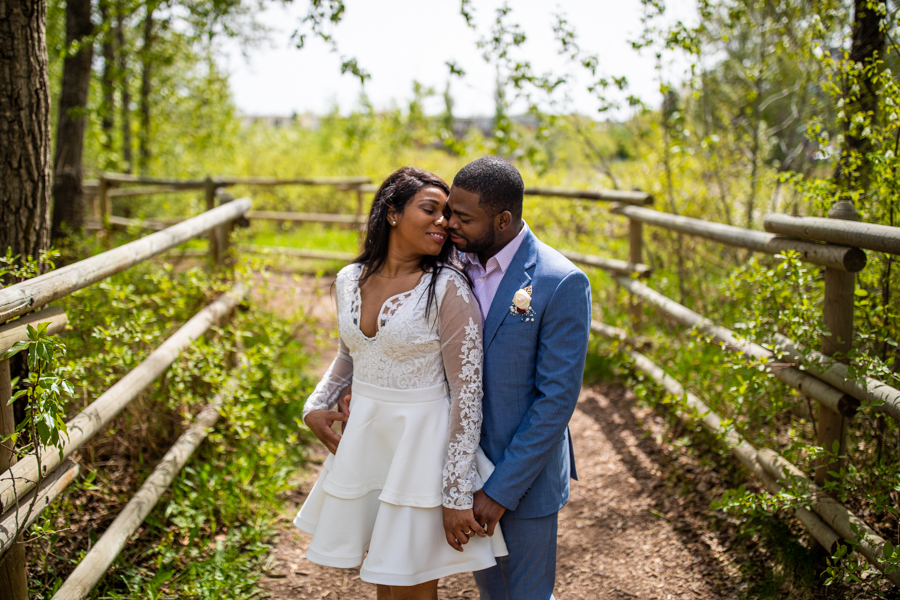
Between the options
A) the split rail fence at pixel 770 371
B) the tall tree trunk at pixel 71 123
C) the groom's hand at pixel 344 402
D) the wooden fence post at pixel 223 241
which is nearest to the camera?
the split rail fence at pixel 770 371

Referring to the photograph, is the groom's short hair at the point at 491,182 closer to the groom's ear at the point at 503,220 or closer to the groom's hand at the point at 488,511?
the groom's ear at the point at 503,220

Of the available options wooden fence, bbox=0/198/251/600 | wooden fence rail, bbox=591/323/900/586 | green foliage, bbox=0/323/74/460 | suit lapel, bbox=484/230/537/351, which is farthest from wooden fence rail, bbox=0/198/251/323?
wooden fence rail, bbox=591/323/900/586

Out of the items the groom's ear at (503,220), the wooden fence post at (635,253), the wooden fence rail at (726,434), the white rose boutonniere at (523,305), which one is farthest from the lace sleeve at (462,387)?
the wooden fence post at (635,253)

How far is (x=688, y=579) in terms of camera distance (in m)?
2.71

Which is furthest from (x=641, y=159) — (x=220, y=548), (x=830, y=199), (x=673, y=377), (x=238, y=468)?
(x=220, y=548)

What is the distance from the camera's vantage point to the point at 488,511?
1711 millimetres

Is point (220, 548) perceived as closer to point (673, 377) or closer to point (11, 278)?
point (11, 278)

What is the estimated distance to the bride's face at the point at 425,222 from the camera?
5.99ft

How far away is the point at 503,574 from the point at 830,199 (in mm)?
2059

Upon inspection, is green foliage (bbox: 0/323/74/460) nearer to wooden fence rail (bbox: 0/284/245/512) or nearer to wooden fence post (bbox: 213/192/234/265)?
wooden fence rail (bbox: 0/284/245/512)

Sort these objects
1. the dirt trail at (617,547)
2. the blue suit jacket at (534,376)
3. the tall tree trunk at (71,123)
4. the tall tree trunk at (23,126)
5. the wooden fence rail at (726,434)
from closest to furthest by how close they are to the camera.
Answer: the blue suit jacket at (534,376) < the wooden fence rail at (726,434) < the tall tree trunk at (23,126) < the dirt trail at (617,547) < the tall tree trunk at (71,123)

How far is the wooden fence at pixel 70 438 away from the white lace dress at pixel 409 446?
88cm

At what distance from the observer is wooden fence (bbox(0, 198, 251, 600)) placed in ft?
6.11

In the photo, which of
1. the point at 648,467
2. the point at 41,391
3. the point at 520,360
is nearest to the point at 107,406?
the point at 41,391
